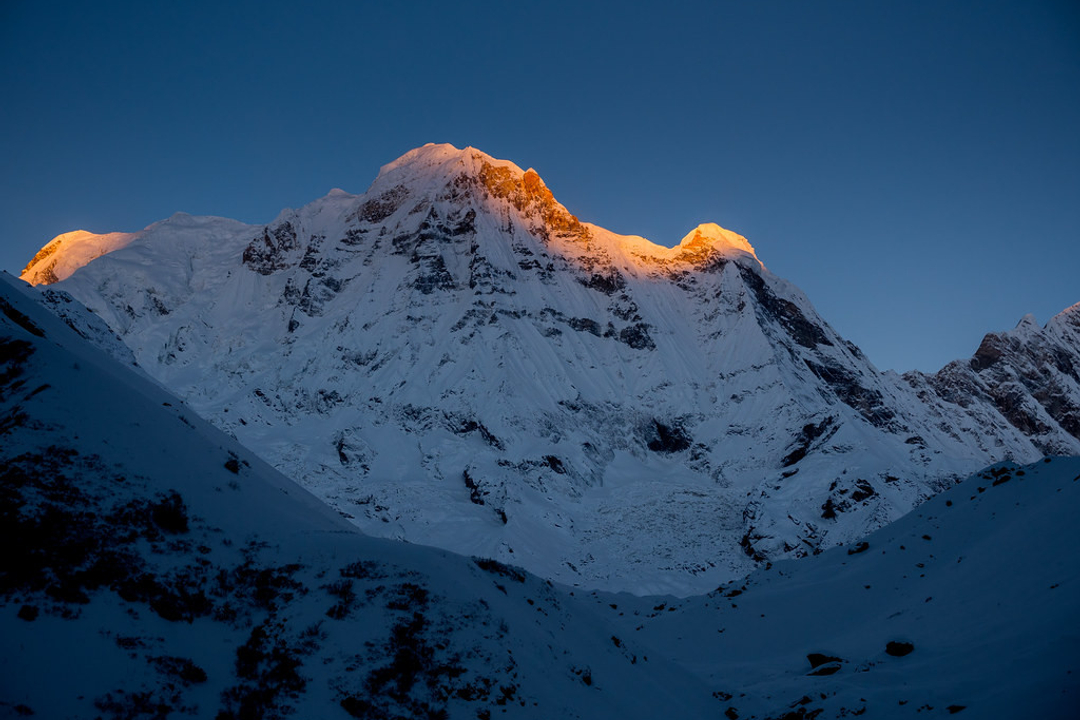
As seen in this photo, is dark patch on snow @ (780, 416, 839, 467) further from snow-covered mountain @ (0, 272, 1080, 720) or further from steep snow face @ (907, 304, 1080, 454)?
steep snow face @ (907, 304, 1080, 454)

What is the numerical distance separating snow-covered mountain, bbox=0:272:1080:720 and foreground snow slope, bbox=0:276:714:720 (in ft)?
0.13

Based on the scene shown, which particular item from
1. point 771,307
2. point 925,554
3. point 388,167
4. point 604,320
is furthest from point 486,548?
point 388,167

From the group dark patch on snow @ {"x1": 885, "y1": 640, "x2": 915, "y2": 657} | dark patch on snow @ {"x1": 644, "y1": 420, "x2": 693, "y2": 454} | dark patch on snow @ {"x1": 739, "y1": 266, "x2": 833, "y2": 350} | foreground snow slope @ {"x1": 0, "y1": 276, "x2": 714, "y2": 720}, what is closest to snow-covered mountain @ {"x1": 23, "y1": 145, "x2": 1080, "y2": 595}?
dark patch on snow @ {"x1": 644, "y1": 420, "x2": 693, "y2": 454}

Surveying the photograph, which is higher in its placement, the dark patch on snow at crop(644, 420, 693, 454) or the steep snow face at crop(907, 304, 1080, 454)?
the steep snow face at crop(907, 304, 1080, 454)

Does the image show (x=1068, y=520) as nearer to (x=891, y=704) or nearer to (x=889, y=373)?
(x=891, y=704)

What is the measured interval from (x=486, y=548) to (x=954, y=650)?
34.0 metres

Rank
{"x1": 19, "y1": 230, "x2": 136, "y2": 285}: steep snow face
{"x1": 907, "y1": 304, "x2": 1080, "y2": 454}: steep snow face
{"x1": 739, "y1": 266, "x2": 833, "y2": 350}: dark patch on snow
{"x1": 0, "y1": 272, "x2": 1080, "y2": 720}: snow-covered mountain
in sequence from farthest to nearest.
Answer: {"x1": 907, "y1": 304, "x2": 1080, "y2": 454}: steep snow face, {"x1": 19, "y1": 230, "x2": 136, "y2": 285}: steep snow face, {"x1": 739, "y1": 266, "x2": 833, "y2": 350}: dark patch on snow, {"x1": 0, "y1": 272, "x2": 1080, "y2": 720}: snow-covered mountain

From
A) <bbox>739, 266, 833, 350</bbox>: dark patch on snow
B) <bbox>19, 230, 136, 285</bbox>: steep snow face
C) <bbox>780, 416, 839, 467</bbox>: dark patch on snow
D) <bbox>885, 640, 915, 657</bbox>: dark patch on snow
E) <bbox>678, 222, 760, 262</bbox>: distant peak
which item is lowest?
<bbox>885, 640, 915, 657</bbox>: dark patch on snow

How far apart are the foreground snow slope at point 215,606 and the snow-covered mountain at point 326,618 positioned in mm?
39

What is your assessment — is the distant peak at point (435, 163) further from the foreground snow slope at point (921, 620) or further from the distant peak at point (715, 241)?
the foreground snow slope at point (921, 620)

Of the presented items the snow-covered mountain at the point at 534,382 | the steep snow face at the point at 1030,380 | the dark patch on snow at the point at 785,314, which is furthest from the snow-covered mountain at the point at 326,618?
the steep snow face at the point at 1030,380

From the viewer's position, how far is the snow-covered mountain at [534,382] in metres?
49.4

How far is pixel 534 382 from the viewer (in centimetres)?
7181

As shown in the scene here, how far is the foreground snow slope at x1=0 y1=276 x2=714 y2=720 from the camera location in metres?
8.81
